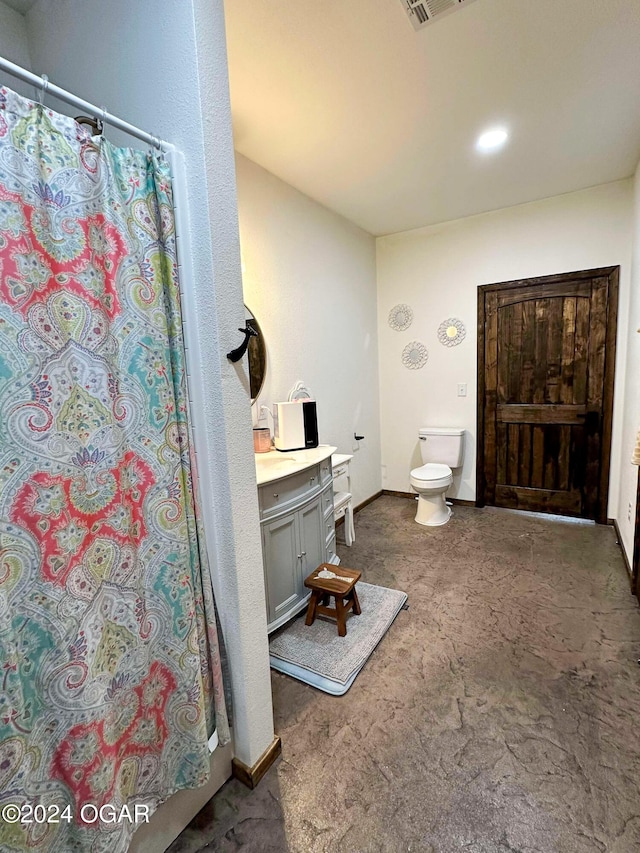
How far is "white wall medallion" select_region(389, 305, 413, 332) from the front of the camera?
3.71 m

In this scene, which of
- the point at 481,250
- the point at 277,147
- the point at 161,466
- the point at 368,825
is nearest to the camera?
the point at 161,466

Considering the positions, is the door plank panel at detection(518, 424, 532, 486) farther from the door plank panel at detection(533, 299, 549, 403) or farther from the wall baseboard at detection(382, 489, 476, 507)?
the wall baseboard at detection(382, 489, 476, 507)

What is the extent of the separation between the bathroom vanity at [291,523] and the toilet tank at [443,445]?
154cm

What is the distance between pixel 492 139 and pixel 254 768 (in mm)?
3139

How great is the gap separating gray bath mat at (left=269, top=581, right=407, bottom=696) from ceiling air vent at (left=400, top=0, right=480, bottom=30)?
8.52 feet

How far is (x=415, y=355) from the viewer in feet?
12.3

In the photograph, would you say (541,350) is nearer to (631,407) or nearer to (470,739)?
(631,407)

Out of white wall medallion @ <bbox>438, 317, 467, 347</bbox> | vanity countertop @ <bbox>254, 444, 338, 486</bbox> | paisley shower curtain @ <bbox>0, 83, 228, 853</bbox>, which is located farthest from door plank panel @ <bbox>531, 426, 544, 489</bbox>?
paisley shower curtain @ <bbox>0, 83, 228, 853</bbox>

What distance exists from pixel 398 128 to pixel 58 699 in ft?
8.81

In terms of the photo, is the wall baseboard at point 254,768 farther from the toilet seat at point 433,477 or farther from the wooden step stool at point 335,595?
the toilet seat at point 433,477

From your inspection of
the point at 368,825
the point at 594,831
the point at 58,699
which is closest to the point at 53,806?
the point at 58,699

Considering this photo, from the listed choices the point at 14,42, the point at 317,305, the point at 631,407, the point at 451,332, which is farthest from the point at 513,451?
the point at 14,42

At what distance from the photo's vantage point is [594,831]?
111cm

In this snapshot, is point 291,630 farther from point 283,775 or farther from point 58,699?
point 58,699
